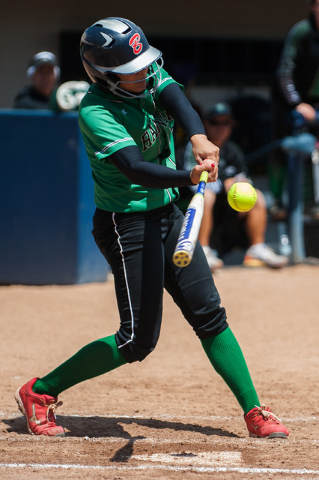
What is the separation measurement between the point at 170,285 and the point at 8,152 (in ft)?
13.0

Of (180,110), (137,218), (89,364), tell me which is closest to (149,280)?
(137,218)

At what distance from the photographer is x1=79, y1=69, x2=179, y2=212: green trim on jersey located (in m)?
3.36

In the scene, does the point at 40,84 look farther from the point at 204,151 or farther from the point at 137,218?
the point at 204,151

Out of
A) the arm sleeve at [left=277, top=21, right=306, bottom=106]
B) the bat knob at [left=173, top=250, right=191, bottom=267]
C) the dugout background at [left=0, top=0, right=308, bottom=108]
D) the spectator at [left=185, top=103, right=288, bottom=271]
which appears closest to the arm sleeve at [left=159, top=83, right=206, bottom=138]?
the bat knob at [left=173, top=250, right=191, bottom=267]

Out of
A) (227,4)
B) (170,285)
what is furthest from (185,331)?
(227,4)

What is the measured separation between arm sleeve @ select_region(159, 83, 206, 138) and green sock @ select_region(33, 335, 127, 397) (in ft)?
3.42

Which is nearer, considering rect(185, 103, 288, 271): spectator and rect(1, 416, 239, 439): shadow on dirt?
rect(1, 416, 239, 439): shadow on dirt

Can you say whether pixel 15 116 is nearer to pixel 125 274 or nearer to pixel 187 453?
pixel 125 274

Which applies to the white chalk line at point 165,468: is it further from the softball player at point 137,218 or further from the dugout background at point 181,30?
the dugout background at point 181,30

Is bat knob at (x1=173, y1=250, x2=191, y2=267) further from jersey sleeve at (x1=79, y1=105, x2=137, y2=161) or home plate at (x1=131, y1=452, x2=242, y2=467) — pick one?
home plate at (x1=131, y1=452, x2=242, y2=467)

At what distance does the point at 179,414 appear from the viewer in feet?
13.2

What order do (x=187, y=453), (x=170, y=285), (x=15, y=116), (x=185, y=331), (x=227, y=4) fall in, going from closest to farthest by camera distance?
(x=187, y=453)
(x=170, y=285)
(x=185, y=331)
(x=15, y=116)
(x=227, y=4)

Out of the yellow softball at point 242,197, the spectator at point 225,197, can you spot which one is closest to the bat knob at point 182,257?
the yellow softball at point 242,197

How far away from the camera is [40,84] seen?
7477mm
